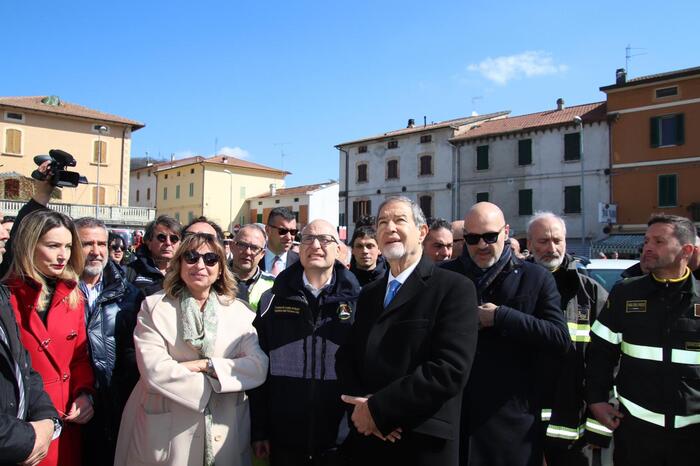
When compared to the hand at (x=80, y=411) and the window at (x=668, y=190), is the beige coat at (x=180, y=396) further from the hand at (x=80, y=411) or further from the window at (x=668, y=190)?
the window at (x=668, y=190)

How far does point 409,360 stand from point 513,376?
80 centimetres

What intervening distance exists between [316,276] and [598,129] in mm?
28623

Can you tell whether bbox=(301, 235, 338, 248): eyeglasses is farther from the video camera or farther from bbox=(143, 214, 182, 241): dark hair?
the video camera

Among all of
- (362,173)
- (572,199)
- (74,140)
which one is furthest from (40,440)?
(74,140)

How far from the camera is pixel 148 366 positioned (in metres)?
2.89

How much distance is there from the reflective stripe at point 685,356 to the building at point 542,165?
25.4 metres

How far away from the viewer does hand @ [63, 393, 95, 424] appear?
10.1ft

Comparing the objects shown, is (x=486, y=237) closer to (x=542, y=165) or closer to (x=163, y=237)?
(x=163, y=237)

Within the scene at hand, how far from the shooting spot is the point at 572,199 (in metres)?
28.5

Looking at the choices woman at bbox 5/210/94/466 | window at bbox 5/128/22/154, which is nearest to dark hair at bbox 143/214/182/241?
woman at bbox 5/210/94/466

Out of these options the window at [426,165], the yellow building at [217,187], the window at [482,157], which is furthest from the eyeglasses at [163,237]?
the yellow building at [217,187]

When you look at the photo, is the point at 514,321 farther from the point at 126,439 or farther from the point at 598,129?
the point at 598,129

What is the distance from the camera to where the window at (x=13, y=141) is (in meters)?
38.0

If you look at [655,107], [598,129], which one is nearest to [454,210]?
[598,129]
